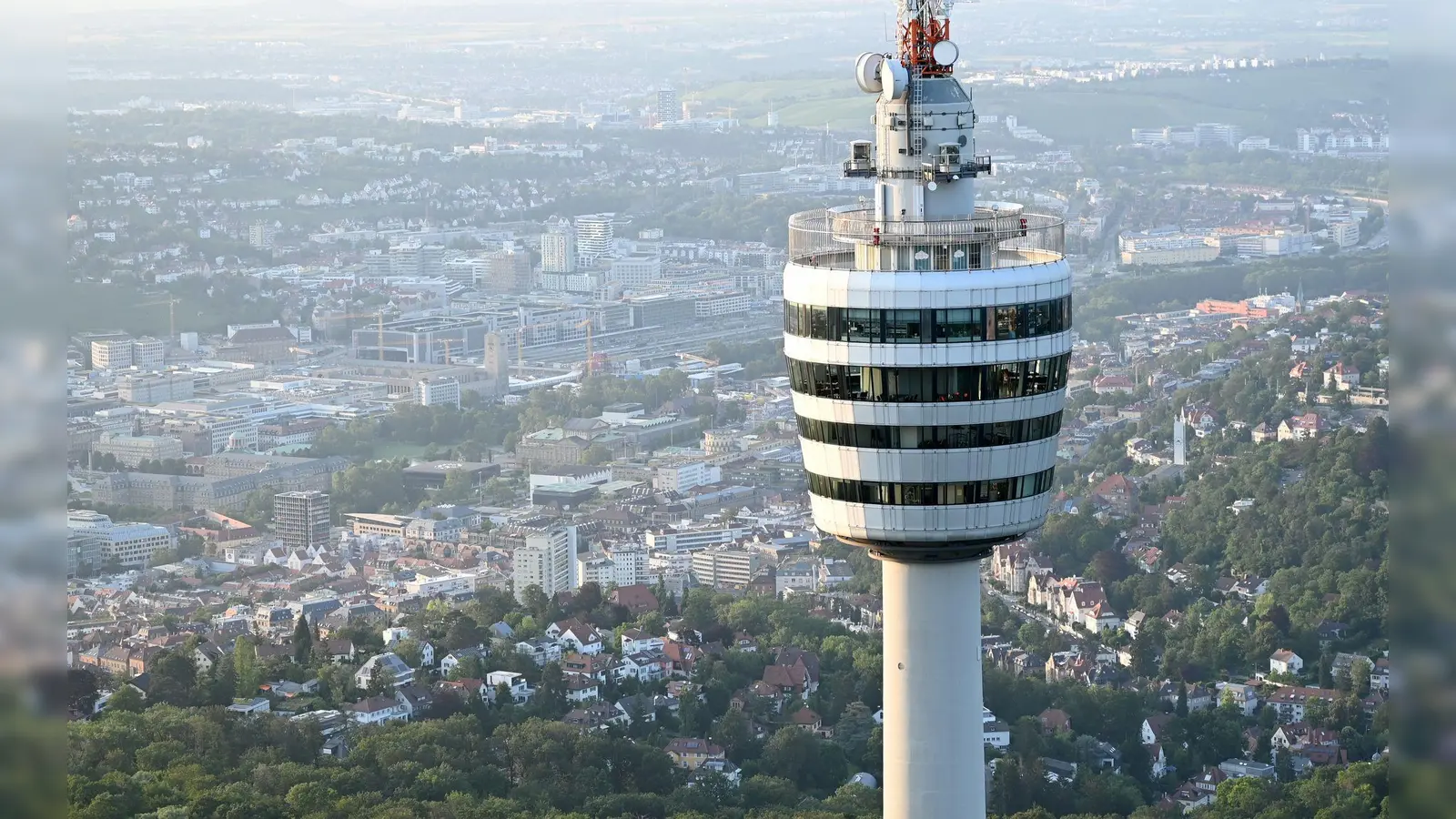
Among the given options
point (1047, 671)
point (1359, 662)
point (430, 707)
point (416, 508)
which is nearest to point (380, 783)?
point (430, 707)

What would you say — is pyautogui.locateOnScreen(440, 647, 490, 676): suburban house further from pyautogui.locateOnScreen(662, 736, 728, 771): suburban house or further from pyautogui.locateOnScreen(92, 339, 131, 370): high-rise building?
pyautogui.locateOnScreen(92, 339, 131, 370): high-rise building

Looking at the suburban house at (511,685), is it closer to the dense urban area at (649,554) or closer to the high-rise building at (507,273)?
the dense urban area at (649,554)

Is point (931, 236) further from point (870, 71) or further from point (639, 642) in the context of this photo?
point (639, 642)

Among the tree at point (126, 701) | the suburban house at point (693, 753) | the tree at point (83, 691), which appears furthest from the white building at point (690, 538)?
the suburban house at point (693, 753)

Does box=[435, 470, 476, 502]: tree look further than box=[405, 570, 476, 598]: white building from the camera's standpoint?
Yes

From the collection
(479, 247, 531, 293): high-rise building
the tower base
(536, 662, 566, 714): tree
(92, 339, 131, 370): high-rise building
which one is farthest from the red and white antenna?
(479, 247, 531, 293): high-rise building
